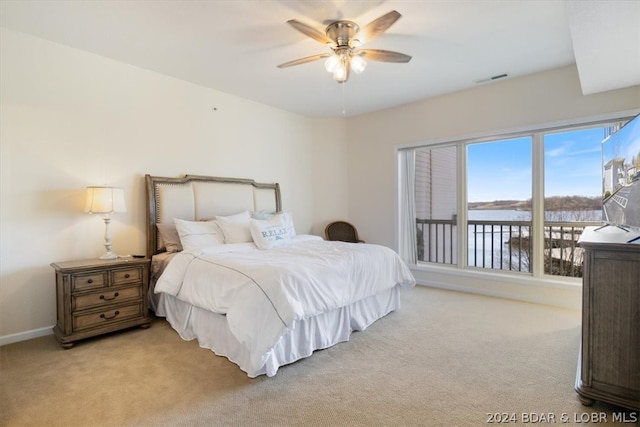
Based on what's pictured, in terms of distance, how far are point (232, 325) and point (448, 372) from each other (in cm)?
153

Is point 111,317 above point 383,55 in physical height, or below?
below

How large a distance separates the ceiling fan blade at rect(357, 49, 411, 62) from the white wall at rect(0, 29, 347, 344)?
7.69ft

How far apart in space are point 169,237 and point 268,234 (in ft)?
3.53

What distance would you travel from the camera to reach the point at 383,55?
2.60 metres

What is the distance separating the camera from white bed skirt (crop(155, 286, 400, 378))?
7.25 ft

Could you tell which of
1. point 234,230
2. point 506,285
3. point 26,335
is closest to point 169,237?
point 234,230

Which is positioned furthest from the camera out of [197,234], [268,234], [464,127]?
[464,127]

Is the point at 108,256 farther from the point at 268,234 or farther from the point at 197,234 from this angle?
the point at 268,234

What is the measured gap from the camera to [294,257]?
276cm

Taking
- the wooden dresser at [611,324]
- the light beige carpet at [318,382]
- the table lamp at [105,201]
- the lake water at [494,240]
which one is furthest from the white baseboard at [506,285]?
the table lamp at [105,201]

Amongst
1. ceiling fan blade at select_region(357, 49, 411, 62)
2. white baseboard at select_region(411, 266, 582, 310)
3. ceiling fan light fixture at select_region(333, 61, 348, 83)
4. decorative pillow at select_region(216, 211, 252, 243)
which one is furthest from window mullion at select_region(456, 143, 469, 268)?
decorative pillow at select_region(216, 211, 252, 243)

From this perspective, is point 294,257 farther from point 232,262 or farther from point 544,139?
point 544,139

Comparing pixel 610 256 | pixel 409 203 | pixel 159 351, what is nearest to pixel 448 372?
pixel 610 256

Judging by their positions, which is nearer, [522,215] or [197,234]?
[197,234]
